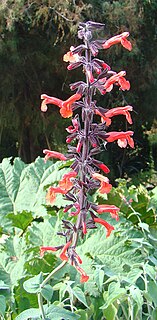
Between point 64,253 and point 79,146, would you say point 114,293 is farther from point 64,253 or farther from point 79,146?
point 79,146

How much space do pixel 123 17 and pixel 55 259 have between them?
303cm

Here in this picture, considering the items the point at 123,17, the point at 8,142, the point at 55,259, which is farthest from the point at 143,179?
the point at 55,259

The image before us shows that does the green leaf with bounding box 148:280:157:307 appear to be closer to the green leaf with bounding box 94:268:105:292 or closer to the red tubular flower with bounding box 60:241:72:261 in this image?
the green leaf with bounding box 94:268:105:292

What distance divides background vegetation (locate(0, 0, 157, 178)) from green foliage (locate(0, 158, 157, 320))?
7.28 feet

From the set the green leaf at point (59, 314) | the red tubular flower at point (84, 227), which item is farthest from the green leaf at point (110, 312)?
the red tubular flower at point (84, 227)

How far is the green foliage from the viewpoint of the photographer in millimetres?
1023

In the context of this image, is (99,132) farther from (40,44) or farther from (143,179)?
(143,179)

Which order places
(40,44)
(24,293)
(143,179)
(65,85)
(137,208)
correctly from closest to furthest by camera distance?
(24,293) < (137,208) < (40,44) < (65,85) < (143,179)

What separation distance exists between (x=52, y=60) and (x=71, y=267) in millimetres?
3276

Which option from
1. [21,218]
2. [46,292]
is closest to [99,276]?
[46,292]

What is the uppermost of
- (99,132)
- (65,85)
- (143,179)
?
(65,85)

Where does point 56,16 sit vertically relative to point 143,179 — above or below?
above

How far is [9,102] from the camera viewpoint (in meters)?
4.67

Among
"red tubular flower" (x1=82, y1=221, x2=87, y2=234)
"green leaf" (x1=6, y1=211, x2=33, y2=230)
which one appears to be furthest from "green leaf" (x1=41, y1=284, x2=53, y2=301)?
"green leaf" (x1=6, y1=211, x2=33, y2=230)
